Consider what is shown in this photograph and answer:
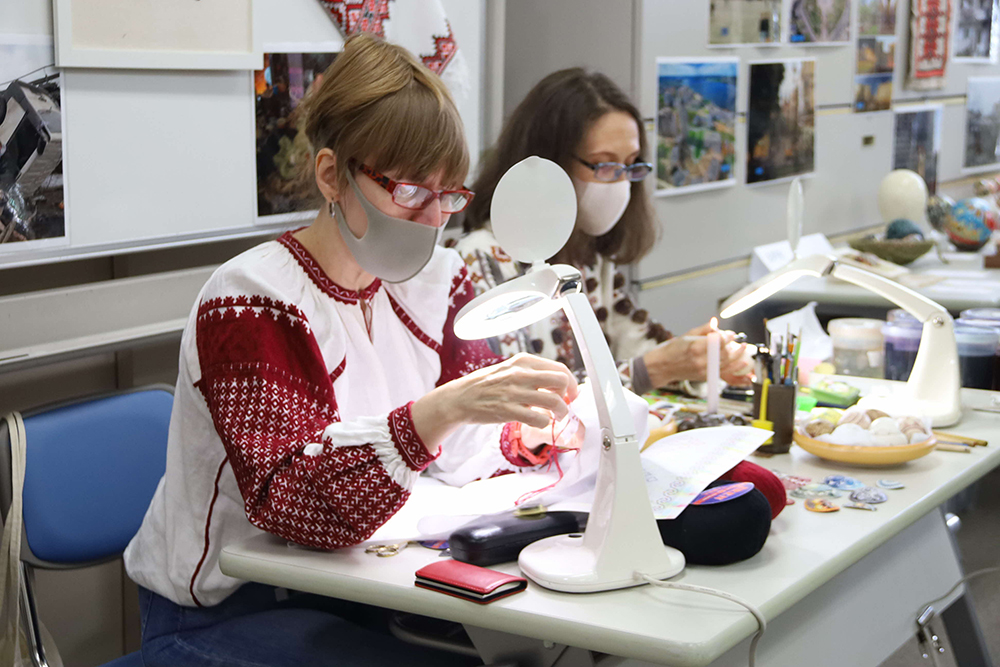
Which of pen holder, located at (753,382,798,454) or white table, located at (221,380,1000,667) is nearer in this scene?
white table, located at (221,380,1000,667)

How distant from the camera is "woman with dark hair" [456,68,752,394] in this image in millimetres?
1995

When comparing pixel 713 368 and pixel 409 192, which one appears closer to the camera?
pixel 409 192

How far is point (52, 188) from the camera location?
1623mm

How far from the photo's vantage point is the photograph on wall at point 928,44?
14.1 feet

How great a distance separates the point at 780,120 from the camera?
3.44 meters

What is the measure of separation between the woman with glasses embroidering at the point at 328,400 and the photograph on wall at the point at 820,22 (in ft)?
7.92

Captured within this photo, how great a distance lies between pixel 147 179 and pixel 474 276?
0.61 meters

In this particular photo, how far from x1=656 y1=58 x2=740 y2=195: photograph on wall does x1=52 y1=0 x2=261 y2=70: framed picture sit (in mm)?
1376

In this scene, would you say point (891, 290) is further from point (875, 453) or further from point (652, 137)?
point (652, 137)

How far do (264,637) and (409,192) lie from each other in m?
0.58

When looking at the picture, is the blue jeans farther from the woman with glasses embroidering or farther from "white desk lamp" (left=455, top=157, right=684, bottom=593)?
"white desk lamp" (left=455, top=157, right=684, bottom=593)

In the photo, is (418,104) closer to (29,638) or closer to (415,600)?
(415,600)

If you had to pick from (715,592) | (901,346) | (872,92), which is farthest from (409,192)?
(872,92)

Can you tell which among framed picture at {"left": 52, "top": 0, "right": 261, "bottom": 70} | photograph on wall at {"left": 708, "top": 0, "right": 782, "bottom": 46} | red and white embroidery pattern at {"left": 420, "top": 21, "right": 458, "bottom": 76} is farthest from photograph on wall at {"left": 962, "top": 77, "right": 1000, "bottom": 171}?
framed picture at {"left": 52, "top": 0, "right": 261, "bottom": 70}
